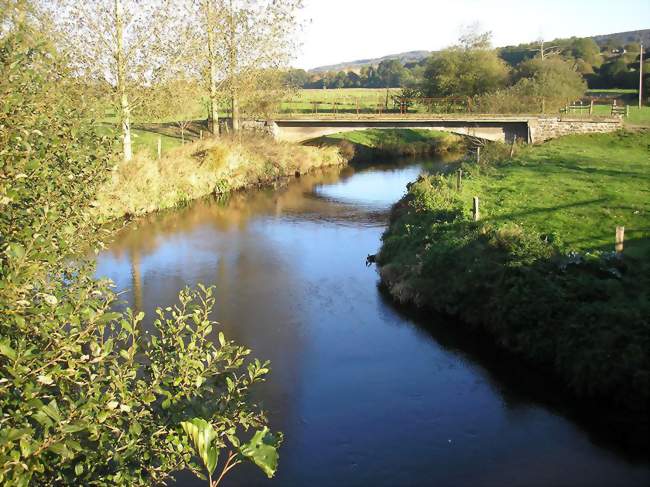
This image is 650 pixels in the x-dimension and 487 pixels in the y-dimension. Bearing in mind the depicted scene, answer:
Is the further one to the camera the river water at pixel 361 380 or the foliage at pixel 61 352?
the river water at pixel 361 380

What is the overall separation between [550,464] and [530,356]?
3.69 m

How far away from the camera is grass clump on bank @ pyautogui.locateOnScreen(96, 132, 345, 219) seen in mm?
29766

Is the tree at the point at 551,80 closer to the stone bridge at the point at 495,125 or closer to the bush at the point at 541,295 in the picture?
the stone bridge at the point at 495,125

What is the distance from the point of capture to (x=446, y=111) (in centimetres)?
4912

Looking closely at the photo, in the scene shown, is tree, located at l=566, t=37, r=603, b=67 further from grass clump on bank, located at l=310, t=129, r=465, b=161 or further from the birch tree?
the birch tree

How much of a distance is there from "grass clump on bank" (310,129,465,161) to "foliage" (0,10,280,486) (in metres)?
45.2

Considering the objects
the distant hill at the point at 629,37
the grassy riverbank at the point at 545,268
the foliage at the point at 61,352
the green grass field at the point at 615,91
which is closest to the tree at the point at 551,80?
the green grass field at the point at 615,91

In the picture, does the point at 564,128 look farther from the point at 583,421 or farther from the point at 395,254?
the point at 583,421

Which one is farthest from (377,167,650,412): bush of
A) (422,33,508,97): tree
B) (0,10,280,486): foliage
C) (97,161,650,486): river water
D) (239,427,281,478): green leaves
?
(422,33,508,97): tree

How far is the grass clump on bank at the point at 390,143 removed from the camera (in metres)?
52.4

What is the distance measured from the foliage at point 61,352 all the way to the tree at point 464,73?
53905 mm

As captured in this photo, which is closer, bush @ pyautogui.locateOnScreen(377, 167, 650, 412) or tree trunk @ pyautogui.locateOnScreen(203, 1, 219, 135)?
bush @ pyautogui.locateOnScreen(377, 167, 650, 412)

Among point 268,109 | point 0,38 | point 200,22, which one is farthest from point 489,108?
point 0,38

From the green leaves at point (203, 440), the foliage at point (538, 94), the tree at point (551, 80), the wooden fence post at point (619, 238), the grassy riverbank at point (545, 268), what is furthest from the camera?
the tree at point (551, 80)
